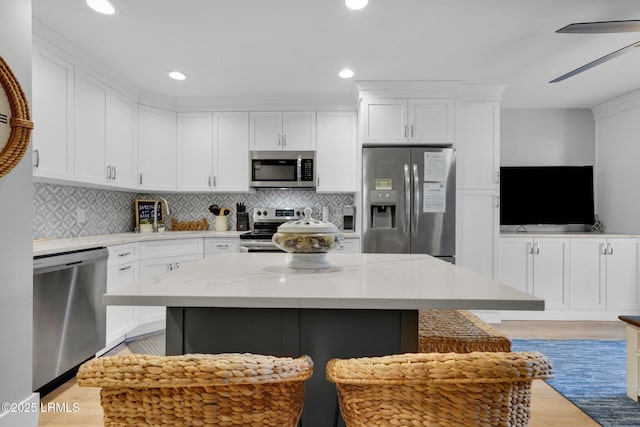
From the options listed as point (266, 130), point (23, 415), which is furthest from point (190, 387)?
point (266, 130)

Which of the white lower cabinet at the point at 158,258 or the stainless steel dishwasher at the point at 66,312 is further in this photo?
the white lower cabinet at the point at 158,258

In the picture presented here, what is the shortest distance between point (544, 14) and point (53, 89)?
3.37 m

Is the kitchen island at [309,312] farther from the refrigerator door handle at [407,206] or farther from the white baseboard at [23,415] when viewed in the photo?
the refrigerator door handle at [407,206]

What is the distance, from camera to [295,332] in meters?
1.19

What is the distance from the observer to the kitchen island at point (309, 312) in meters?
1.02

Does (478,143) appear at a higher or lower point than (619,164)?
higher

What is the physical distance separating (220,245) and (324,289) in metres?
2.93

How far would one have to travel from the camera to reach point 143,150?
392cm

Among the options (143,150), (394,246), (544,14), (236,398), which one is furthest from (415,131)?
(236,398)

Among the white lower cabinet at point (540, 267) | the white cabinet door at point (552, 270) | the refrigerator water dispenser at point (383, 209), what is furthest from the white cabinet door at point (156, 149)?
the white cabinet door at point (552, 270)

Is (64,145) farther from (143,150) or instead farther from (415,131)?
(415,131)

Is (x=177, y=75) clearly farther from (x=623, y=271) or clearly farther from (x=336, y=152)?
(x=623, y=271)

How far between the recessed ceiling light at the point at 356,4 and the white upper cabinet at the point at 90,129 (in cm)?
218

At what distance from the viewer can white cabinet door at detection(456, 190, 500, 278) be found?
3875 mm
